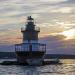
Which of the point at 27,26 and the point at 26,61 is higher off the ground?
the point at 27,26

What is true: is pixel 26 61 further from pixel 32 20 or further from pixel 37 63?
pixel 32 20

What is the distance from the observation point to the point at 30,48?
98.8m

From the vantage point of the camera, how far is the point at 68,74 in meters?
75.6

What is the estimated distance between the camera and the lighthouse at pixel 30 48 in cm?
9709

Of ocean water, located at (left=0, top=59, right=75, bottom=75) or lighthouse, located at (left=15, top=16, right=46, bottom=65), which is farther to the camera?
lighthouse, located at (left=15, top=16, right=46, bottom=65)

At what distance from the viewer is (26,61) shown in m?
97.4

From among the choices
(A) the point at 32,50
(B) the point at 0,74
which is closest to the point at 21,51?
(A) the point at 32,50

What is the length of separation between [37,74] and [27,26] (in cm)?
2725

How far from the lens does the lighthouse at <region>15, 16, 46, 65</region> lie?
9709cm

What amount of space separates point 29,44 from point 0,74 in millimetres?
24313

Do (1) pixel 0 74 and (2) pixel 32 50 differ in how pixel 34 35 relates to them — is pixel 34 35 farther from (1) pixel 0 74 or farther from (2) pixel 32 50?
(1) pixel 0 74

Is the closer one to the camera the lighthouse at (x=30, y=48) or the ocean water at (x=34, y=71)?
the ocean water at (x=34, y=71)

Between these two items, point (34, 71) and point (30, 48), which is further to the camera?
point (30, 48)

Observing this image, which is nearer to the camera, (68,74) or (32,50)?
(68,74)
